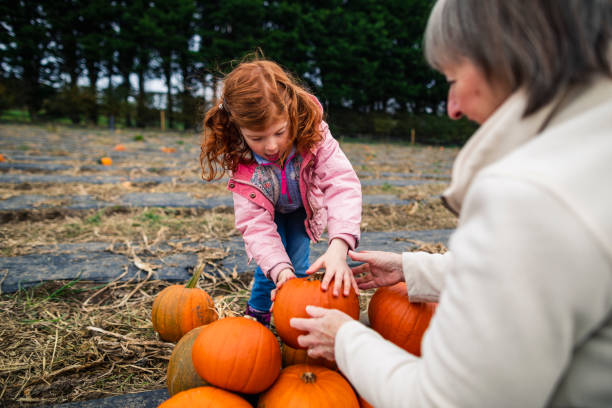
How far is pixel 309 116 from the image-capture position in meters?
2.17

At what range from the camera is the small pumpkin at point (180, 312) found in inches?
79.5

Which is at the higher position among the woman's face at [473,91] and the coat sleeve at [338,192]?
the woman's face at [473,91]

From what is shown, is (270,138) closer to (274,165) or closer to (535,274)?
(274,165)

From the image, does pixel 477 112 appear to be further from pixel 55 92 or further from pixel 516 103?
pixel 55 92

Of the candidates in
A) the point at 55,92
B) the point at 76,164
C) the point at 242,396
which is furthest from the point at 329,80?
the point at 242,396

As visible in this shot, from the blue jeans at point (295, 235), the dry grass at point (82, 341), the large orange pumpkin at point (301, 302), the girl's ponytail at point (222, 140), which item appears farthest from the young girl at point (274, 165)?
the dry grass at point (82, 341)

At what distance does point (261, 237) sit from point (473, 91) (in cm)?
147

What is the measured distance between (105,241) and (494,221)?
3522 mm

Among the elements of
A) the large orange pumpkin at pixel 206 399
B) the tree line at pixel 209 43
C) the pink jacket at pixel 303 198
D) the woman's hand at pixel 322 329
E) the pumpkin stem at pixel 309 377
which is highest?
the tree line at pixel 209 43

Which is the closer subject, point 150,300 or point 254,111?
point 254,111

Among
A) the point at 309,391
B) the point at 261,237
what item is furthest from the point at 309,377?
the point at 261,237

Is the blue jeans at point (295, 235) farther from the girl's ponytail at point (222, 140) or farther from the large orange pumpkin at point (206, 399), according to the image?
the large orange pumpkin at point (206, 399)

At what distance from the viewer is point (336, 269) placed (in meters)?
1.68

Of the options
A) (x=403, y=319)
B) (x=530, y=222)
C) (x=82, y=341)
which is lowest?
(x=82, y=341)
